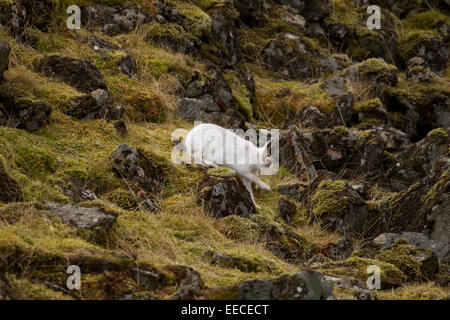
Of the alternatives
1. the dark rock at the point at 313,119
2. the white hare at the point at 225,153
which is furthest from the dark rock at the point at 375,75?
the white hare at the point at 225,153

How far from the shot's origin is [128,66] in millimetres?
12086

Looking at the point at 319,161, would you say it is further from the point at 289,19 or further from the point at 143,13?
the point at 289,19

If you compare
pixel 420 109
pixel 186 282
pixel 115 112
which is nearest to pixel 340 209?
pixel 115 112

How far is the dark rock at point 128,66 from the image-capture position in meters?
12.0

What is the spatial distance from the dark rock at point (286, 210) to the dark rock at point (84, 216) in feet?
13.2

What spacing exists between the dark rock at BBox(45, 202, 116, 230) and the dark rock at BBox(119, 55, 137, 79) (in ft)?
19.4

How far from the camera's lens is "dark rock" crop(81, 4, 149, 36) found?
1308cm

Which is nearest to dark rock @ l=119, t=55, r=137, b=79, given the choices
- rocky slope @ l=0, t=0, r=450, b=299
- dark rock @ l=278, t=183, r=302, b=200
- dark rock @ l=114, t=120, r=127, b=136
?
rocky slope @ l=0, t=0, r=450, b=299

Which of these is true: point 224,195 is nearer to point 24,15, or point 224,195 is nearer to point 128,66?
point 128,66

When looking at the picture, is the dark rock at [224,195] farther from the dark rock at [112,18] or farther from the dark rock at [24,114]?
the dark rock at [112,18]

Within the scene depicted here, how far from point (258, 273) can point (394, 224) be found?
323 centimetres

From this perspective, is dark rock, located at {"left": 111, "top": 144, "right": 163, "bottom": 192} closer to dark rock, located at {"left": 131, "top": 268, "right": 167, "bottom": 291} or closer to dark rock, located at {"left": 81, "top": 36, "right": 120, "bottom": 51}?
dark rock, located at {"left": 131, "top": 268, "right": 167, "bottom": 291}

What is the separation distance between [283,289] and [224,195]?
3590 mm
